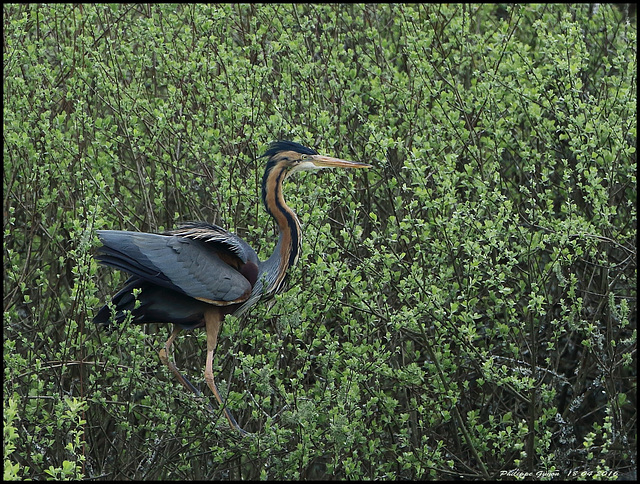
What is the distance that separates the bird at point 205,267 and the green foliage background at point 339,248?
0.12 m

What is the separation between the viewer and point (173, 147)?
239 inches

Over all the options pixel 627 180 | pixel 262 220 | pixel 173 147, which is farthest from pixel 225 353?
pixel 627 180

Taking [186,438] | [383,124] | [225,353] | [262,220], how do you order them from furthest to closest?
[383,124] < [225,353] < [262,220] < [186,438]

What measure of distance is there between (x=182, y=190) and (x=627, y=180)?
2.61 metres

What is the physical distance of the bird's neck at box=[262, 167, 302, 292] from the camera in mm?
5199

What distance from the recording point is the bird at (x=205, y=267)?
497 centimetres

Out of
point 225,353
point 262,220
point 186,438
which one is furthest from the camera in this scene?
A: point 225,353

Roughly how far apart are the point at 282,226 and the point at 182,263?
564 millimetres

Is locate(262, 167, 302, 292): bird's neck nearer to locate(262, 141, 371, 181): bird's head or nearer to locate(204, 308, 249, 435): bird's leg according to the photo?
locate(262, 141, 371, 181): bird's head

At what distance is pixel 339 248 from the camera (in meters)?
5.39

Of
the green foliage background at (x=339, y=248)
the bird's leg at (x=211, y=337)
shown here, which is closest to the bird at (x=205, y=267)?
the bird's leg at (x=211, y=337)

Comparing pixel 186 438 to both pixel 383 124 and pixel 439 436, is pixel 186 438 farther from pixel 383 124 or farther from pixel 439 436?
pixel 383 124

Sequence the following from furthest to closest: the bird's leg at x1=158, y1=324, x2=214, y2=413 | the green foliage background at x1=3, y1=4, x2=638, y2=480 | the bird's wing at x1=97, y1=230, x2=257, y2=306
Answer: the bird's leg at x1=158, y1=324, x2=214, y2=413 < the green foliage background at x1=3, y1=4, x2=638, y2=480 < the bird's wing at x1=97, y1=230, x2=257, y2=306

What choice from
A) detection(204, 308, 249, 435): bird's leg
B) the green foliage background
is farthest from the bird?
the green foliage background
